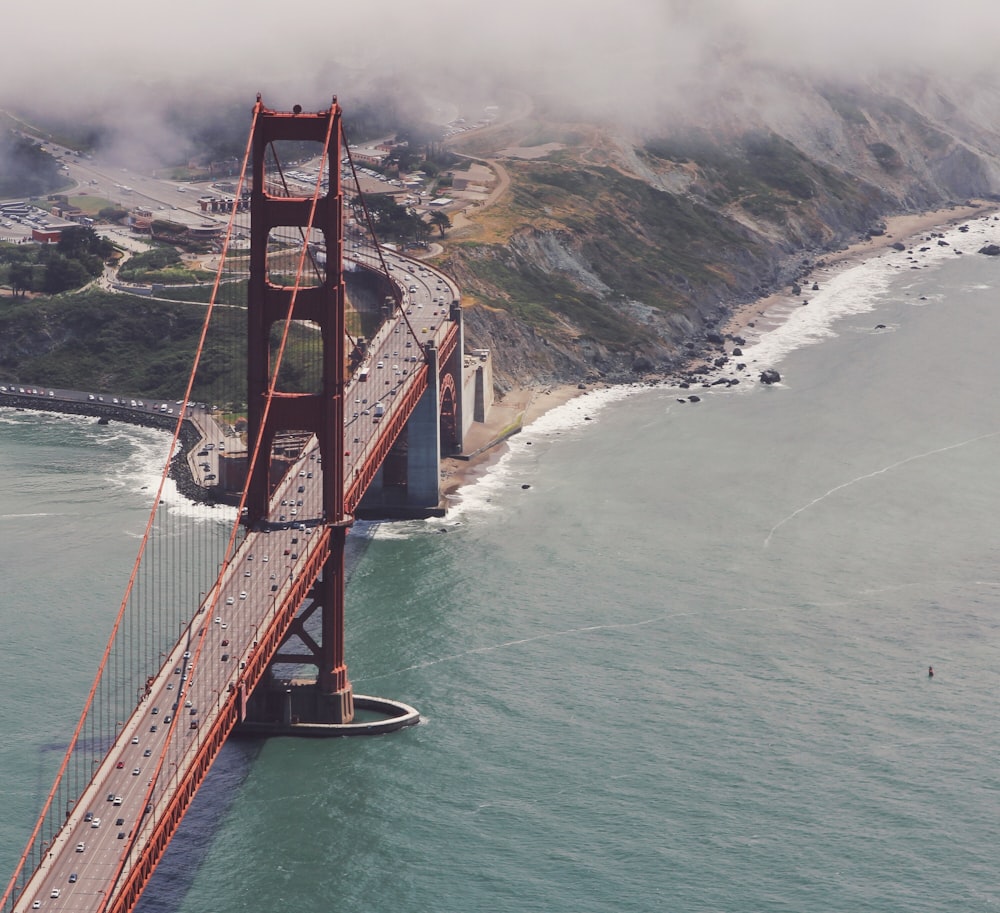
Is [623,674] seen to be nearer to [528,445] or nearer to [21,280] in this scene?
[528,445]

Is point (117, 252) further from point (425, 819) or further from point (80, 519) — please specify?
point (425, 819)

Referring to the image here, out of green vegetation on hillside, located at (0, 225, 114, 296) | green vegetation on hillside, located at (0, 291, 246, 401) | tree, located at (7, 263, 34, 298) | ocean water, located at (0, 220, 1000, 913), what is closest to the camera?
ocean water, located at (0, 220, 1000, 913)

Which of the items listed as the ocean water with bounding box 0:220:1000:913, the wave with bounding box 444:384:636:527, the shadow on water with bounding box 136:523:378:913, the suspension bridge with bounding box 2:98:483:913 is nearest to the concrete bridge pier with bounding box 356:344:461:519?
the suspension bridge with bounding box 2:98:483:913

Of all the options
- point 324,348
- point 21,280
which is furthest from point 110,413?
point 324,348

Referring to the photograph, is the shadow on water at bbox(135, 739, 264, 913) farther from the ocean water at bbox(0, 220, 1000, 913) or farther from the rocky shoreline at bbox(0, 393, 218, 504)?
the rocky shoreline at bbox(0, 393, 218, 504)

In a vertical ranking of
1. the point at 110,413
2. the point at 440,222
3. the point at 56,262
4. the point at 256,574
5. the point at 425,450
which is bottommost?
the point at 256,574

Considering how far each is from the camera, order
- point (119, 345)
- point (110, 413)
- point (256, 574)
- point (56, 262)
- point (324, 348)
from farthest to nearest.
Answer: point (56, 262)
point (119, 345)
point (110, 413)
point (256, 574)
point (324, 348)
